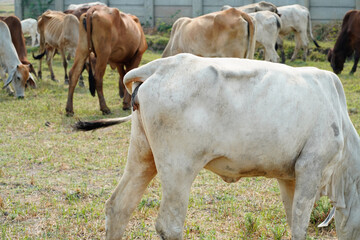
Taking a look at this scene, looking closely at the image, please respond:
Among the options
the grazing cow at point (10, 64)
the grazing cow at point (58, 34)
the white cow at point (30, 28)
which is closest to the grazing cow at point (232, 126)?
the grazing cow at point (10, 64)

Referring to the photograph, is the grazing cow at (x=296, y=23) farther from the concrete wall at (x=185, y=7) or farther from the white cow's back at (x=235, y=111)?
the white cow's back at (x=235, y=111)

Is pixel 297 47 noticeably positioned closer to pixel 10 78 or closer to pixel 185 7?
pixel 185 7

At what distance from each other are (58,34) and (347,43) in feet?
25.8

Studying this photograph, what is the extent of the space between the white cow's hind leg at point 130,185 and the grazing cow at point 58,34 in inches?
403

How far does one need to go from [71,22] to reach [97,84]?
15.1 ft

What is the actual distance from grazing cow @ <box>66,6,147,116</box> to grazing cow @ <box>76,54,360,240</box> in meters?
5.61

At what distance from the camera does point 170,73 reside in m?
3.16

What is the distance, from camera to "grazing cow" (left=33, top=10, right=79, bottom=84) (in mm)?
13438

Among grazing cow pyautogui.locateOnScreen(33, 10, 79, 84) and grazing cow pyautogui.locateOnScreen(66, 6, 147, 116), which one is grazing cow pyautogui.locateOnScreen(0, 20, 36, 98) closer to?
grazing cow pyautogui.locateOnScreen(33, 10, 79, 84)

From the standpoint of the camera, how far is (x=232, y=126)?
10.1 ft

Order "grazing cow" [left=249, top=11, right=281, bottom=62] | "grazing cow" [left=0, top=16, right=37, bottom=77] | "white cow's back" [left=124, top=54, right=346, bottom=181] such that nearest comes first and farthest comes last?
"white cow's back" [left=124, top=54, right=346, bottom=181]
"grazing cow" [left=0, top=16, right=37, bottom=77]
"grazing cow" [left=249, top=11, right=281, bottom=62]

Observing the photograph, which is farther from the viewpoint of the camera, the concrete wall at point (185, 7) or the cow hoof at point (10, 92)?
the concrete wall at point (185, 7)

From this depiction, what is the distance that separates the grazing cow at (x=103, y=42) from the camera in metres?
8.91

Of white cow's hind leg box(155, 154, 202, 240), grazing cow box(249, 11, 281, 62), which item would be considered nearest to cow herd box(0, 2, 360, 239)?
white cow's hind leg box(155, 154, 202, 240)
